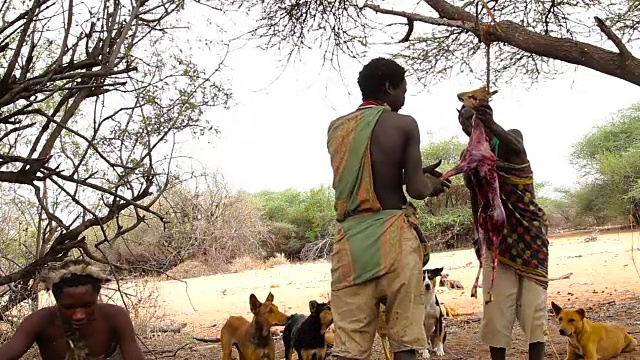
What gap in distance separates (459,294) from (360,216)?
10094 mm

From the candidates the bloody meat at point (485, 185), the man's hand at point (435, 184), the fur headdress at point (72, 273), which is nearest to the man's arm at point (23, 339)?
the fur headdress at point (72, 273)

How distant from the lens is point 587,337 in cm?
560

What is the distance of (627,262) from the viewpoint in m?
15.6

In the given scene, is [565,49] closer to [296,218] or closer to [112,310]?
[112,310]

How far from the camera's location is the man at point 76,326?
10.4 feet

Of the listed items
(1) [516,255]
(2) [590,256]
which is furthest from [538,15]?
(2) [590,256]

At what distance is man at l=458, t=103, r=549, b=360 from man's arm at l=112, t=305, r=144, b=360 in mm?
2347

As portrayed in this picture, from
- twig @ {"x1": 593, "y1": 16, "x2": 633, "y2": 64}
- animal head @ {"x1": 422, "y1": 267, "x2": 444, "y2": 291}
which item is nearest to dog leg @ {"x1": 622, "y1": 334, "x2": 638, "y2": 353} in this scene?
animal head @ {"x1": 422, "y1": 267, "x2": 444, "y2": 291}

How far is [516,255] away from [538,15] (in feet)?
18.0

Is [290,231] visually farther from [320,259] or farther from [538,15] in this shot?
[538,15]

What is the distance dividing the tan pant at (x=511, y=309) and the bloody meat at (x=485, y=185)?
6 centimetres

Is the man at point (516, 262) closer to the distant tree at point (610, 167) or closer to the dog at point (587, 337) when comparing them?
the dog at point (587, 337)

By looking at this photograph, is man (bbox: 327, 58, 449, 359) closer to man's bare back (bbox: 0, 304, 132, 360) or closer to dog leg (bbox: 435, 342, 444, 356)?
man's bare back (bbox: 0, 304, 132, 360)

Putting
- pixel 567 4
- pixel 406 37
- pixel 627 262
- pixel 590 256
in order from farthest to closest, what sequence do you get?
pixel 590 256 → pixel 627 262 → pixel 567 4 → pixel 406 37
